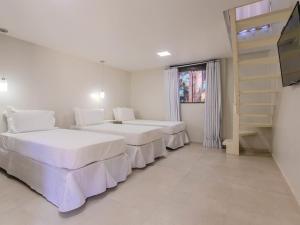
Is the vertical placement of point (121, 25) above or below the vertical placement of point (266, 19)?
above

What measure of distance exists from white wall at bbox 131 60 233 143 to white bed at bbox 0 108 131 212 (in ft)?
9.90

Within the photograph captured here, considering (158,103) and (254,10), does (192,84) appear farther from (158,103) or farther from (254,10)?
(254,10)

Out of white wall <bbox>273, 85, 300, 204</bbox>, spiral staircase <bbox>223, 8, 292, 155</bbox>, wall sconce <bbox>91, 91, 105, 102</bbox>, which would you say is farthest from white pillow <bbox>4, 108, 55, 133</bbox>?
white wall <bbox>273, 85, 300, 204</bbox>

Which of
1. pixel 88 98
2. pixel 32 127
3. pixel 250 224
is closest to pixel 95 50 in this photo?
pixel 88 98

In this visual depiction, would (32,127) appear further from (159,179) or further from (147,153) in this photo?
(159,179)

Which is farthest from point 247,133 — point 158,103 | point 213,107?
point 158,103

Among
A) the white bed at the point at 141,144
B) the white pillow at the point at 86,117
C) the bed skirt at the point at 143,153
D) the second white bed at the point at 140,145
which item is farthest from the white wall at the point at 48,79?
the bed skirt at the point at 143,153

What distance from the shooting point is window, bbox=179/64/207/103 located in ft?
16.3

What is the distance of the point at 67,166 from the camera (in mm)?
1912

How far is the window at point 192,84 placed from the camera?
498cm

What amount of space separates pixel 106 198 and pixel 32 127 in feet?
6.41

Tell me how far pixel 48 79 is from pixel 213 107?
3.99 metres

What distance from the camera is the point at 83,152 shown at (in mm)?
2004

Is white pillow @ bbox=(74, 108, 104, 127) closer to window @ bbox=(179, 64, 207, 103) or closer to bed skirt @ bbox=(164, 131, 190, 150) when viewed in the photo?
bed skirt @ bbox=(164, 131, 190, 150)
